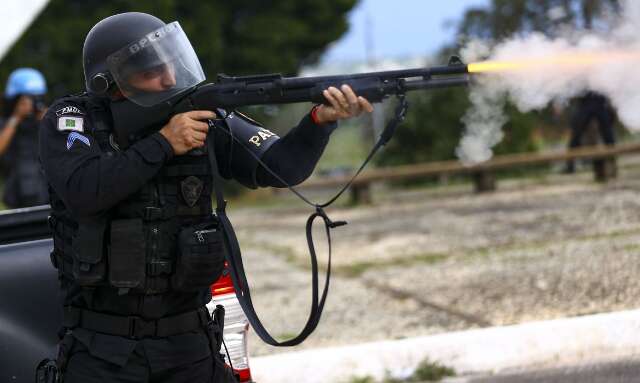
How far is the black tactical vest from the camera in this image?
2850mm

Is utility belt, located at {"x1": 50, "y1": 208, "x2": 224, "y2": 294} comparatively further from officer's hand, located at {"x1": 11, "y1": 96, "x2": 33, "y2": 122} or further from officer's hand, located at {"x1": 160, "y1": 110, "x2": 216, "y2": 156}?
officer's hand, located at {"x1": 11, "y1": 96, "x2": 33, "y2": 122}

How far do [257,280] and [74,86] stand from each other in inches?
503

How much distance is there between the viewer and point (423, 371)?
199 inches

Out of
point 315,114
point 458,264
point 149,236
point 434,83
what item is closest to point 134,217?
point 149,236

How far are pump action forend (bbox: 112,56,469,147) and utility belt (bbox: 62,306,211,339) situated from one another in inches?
21.6

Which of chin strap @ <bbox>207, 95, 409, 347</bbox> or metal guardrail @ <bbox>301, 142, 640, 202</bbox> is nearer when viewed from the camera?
chin strap @ <bbox>207, 95, 409, 347</bbox>

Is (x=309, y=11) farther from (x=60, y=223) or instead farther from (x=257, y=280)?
(x=60, y=223)

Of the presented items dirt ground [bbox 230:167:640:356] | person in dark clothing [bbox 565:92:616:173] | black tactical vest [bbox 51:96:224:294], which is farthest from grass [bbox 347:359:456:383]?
person in dark clothing [bbox 565:92:616:173]

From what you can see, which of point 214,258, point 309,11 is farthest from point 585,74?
point 309,11

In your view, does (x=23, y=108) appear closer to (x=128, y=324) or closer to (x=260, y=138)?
(x=260, y=138)

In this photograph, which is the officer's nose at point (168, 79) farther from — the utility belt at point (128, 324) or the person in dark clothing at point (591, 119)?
the person in dark clothing at point (591, 119)

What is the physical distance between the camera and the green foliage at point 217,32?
20.0 meters

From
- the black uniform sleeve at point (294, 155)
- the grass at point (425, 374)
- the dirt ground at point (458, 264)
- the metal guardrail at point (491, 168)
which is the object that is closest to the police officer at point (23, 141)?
the dirt ground at point (458, 264)

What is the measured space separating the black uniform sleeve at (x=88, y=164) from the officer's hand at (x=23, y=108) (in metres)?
4.44
